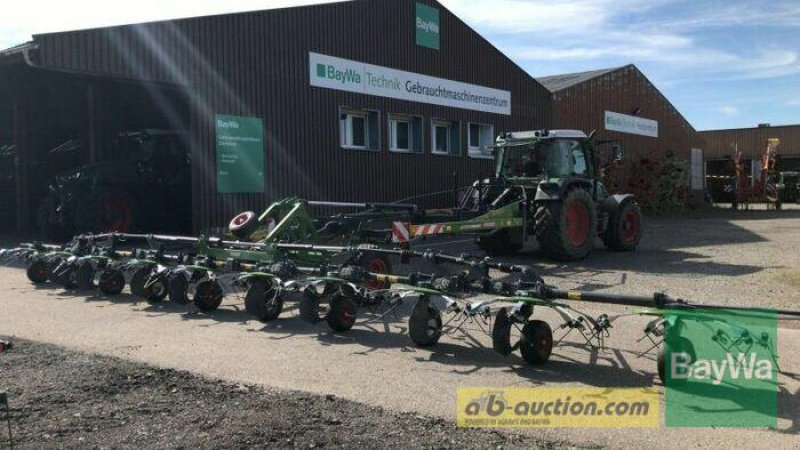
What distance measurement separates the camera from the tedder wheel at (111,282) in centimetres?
975

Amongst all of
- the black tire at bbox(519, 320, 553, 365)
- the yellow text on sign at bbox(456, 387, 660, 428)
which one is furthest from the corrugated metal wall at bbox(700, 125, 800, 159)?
the yellow text on sign at bbox(456, 387, 660, 428)

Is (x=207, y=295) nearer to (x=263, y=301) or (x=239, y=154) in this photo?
(x=263, y=301)

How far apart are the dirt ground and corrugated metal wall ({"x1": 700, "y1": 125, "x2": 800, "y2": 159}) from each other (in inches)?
1669

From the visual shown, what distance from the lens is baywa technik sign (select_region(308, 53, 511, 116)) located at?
1781 cm

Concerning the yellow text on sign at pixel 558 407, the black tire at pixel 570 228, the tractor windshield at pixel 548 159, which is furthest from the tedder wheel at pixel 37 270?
the tractor windshield at pixel 548 159

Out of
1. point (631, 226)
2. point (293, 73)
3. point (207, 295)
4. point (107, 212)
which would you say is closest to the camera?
point (207, 295)

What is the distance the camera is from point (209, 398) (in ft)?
16.9

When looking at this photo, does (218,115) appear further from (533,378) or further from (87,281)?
(533,378)

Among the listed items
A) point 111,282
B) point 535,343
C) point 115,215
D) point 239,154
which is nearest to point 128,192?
point 115,215

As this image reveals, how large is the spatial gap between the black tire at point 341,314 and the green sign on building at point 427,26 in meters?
14.6

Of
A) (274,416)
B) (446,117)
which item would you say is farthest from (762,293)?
(446,117)

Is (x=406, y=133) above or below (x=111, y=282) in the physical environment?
above

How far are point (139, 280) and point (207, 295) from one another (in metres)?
1.38

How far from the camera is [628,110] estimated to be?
103 feet
